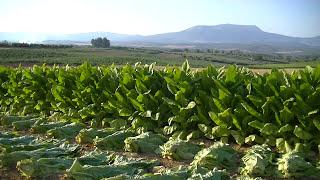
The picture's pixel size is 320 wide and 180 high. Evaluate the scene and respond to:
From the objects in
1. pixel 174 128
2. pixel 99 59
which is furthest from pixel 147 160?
pixel 99 59

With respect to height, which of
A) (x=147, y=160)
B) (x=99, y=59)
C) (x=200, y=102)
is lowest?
(x=99, y=59)

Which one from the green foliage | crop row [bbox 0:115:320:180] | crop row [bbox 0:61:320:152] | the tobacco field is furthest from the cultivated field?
the green foliage

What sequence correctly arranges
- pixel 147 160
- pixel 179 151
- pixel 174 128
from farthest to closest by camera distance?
pixel 174 128 → pixel 179 151 → pixel 147 160

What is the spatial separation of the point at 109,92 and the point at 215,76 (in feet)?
7.02

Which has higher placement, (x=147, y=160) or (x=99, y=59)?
(x=147, y=160)

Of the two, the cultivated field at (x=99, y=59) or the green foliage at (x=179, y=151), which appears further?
the cultivated field at (x=99, y=59)

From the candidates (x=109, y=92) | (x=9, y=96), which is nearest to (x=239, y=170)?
(x=109, y=92)

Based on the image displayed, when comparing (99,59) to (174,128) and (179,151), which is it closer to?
(174,128)

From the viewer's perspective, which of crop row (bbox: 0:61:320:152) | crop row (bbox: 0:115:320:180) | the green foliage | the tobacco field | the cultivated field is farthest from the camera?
the cultivated field

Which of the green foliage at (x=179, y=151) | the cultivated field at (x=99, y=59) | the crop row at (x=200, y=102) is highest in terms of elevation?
the crop row at (x=200, y=102)

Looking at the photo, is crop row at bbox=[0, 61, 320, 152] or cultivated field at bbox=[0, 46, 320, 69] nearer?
crop row at bbox=[0, 61, 320, 152]

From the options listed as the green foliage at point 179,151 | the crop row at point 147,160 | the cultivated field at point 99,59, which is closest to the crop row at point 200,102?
the crop row at point 147,160

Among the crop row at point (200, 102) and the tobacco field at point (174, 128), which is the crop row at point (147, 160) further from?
the crop row at point (200, 102)

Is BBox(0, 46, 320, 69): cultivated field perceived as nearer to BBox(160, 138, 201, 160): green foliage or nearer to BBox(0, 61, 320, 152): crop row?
BBox(0, 61, 320, 152): crop row
